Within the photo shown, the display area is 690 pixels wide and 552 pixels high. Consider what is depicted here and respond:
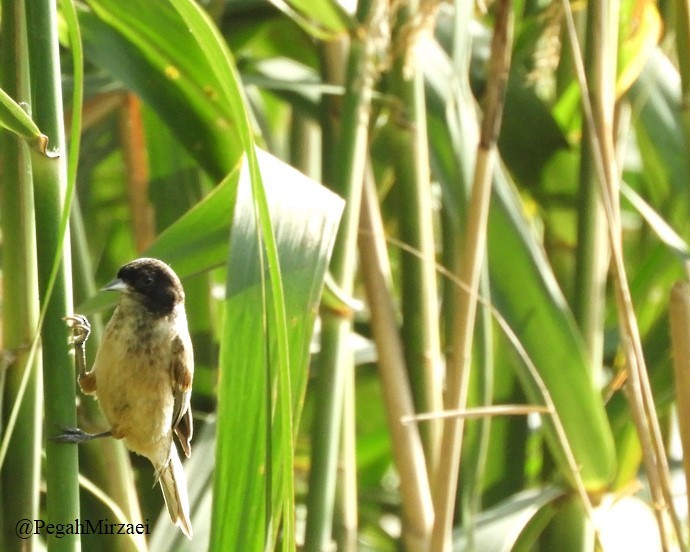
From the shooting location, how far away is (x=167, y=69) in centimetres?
156

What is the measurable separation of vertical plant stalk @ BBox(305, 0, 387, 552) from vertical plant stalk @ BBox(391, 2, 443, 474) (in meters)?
0.15

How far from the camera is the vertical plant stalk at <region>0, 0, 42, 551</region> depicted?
42.8 inches

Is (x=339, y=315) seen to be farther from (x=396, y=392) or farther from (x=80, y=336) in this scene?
(x=80, y=336)

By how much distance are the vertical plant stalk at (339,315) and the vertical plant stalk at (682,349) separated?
535 mm

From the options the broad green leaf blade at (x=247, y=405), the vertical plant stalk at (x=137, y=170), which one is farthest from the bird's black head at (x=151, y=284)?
the vertical plant stalk at (x=137, y=170)

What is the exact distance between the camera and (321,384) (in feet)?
5.09

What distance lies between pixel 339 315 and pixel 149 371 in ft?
1.05

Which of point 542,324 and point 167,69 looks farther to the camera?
point 542,324

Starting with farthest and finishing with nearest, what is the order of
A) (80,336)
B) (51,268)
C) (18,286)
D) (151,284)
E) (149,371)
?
(149,371) < (151,284) < (80,336) < (18,286) < (51,268)

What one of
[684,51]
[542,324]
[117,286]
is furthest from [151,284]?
[684,51]

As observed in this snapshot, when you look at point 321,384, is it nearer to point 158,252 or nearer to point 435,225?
point 158,252

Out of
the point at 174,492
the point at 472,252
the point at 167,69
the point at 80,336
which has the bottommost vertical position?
the point at 174,492

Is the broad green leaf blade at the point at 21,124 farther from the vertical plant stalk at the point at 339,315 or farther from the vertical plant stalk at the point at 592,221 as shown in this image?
the vertical plant stalk at the point at 592,221

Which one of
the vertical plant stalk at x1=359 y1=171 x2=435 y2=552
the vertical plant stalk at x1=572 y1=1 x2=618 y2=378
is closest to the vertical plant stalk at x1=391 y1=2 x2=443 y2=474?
the vertical plant stalk at x1=359 y1=171 x2=435 y2=552
